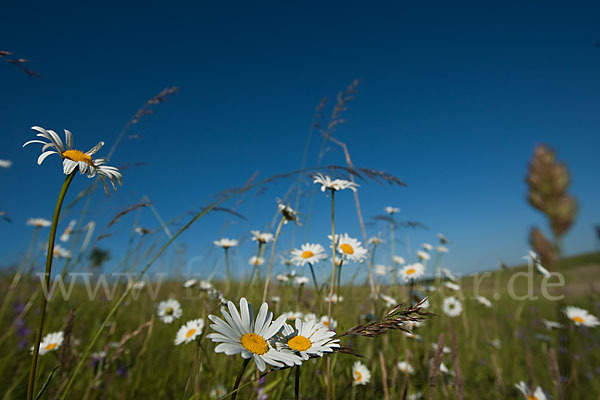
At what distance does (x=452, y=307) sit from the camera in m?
3.35

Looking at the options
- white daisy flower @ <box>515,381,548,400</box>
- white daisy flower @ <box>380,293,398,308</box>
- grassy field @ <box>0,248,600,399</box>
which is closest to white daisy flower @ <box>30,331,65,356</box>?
grassy field @ <box>0,248,600,399</box>

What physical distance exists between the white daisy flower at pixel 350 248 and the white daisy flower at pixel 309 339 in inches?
29.8

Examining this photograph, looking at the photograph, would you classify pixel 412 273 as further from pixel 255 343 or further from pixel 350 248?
pixel 255 343

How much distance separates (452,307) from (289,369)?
2.81 metres

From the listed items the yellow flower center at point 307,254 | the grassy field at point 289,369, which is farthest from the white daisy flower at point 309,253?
the grassy field at point 289,369

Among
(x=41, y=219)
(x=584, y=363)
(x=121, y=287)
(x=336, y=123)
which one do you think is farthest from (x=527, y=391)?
(x=41, y=219)

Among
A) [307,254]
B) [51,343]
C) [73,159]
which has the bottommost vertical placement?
[51,343]

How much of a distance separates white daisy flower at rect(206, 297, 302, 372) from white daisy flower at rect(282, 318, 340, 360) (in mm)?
38

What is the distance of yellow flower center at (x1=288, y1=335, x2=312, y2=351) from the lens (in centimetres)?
69

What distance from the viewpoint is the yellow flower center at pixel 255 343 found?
65 cm

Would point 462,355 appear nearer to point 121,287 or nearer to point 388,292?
point 388,292

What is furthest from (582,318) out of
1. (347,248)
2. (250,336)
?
(250,336)

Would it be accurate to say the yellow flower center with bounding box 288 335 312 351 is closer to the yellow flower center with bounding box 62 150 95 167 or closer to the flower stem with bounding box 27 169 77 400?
the flower stem with bounding box 27 169 77 400

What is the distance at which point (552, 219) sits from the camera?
2.89 feet
